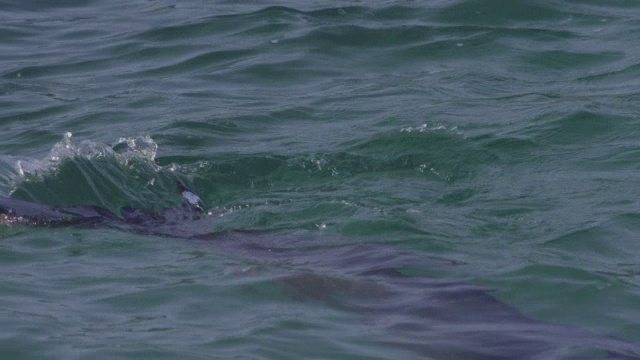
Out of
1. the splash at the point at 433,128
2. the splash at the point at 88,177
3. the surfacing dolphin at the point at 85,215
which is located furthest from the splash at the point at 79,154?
the splash at the point at 433,128

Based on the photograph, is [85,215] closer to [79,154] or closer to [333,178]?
[79,154]

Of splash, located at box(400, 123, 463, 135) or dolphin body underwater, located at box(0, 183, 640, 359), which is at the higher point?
dolphin body underwater, located at box(0, 183, 640, 359)

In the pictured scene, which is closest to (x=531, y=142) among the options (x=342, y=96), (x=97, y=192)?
(x=342, y=96)

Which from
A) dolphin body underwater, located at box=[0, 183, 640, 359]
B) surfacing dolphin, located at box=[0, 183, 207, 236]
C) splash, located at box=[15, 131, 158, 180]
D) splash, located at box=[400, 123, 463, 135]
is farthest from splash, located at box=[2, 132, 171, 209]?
splash, located at box=[400, 123, 463, 135]

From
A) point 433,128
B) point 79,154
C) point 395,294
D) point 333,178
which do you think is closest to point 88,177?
point 79,154

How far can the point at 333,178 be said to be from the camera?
25.4ft

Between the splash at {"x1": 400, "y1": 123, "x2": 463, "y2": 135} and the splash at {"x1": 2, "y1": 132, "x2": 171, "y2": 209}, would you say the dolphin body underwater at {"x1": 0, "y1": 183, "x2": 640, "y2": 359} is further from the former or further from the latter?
the splash at {"x1": 400, "y1": 123, "x2": 463, "y2": 135}

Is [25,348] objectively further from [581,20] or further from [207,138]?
[581,20]

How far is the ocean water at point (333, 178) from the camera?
509 cm

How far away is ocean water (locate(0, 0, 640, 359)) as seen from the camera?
5.09 metres

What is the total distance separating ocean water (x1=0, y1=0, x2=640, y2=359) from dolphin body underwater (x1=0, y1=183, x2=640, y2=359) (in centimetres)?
2

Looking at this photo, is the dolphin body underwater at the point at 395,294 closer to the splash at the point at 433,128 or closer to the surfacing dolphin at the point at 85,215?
the surfacing dolphin at the point at 85,215

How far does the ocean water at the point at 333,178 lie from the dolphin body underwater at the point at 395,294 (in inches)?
0.6

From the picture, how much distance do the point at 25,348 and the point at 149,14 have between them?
9.47 m
